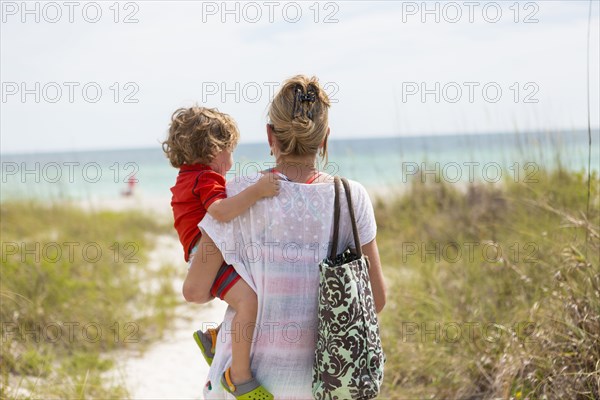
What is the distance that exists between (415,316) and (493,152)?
2758mm

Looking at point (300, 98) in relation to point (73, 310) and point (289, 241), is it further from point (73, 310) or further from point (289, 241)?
point (73, 310)

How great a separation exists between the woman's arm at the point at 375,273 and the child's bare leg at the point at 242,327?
0.38m

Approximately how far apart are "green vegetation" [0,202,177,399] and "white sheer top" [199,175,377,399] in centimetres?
169

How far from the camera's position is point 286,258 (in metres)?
1.98

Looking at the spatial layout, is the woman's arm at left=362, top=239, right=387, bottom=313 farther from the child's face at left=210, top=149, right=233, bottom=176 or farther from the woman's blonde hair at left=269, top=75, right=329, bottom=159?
the child's face at left=210, top=149, right=233, bottom=176

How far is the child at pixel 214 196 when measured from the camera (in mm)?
1998

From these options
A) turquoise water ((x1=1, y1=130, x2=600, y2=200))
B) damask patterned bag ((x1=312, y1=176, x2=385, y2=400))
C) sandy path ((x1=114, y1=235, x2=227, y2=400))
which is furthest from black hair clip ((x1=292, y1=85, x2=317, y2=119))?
sandy path ((x1=114, y1=235, x2=227, y2=400))

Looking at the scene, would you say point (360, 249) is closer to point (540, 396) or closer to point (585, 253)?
point (540, 396)

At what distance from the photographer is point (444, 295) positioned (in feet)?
14.6

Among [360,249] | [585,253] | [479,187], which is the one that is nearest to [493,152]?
[479,187]

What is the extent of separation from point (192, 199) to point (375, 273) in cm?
66

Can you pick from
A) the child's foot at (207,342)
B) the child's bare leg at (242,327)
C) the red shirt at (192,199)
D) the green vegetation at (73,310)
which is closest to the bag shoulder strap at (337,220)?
the child's bare leg at (242,327)

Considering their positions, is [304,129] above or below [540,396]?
above

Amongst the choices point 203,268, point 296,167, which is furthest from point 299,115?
point 203,268
